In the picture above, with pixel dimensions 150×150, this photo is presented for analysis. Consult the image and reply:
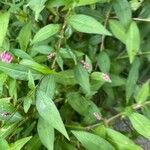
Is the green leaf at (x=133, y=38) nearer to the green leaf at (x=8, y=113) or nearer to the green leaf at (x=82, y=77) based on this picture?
the green leaf at (x=82, y=77)

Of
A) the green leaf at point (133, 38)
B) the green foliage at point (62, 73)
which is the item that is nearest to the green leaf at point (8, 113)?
the green foliage at point (62, 73)

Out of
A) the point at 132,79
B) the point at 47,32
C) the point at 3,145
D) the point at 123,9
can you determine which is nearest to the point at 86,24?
the point at 47,32

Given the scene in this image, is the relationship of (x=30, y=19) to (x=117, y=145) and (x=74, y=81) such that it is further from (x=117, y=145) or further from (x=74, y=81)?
(x=117, y=145)

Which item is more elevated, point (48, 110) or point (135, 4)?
point (135, 4)

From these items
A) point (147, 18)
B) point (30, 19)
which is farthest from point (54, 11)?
point (147, 18)

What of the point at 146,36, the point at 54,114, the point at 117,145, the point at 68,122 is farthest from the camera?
the point at 146,36

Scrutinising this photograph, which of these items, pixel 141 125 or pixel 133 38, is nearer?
pixel 141 125

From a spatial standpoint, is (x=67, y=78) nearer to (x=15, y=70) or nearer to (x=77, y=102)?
(x=77, y=102)
